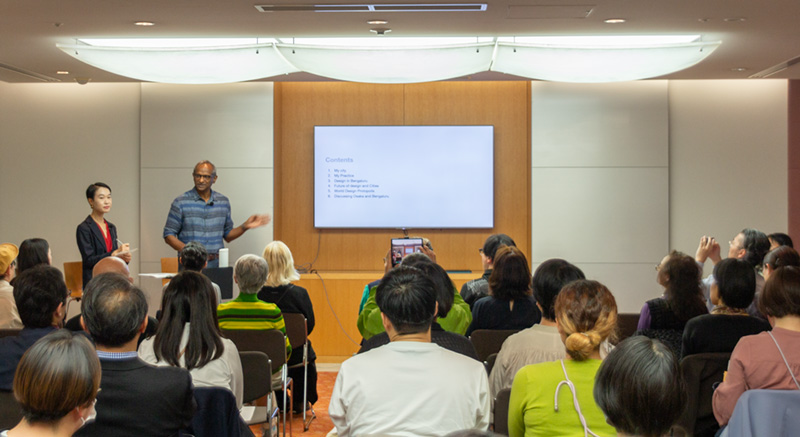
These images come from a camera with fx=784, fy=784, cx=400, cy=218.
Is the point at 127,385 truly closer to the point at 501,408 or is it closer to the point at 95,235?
the point at 501,408

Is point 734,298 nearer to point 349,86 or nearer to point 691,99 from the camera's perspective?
point 691,99

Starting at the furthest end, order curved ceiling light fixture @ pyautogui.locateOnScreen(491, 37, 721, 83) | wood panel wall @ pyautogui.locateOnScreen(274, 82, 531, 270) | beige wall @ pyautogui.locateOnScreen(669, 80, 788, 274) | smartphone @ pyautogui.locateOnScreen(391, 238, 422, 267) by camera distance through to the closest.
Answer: wood panel wall @ pyautogui.locateOnScreen(274, 82, 531, 270)
beige wall @ pyautogui.locateOnScreen(669, 80, 788, 274)
curved ceiling light fixture @ pyautogui.locateOnScreen(491, 37, 721, 83)
smartphone @ pyautogui.locateOnScreen(391, 238, 422, 267)

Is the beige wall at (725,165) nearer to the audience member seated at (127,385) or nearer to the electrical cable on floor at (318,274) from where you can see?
the electrical cable on floor at (318,274)

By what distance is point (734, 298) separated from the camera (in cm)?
402

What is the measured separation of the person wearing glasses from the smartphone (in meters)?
2.49

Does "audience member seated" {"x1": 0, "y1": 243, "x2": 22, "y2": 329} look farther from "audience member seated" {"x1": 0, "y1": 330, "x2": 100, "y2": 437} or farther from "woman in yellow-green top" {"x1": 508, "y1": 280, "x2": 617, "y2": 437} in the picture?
"woman in yellow-green top" {"x1": 508, "y1": 280, "x2": 617, "y2": 437}

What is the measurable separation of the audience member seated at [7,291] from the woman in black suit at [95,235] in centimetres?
174

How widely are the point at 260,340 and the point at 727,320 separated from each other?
259 cm

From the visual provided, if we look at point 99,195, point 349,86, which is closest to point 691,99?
point 349,86

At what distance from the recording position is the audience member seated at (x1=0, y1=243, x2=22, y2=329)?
15.9 feet

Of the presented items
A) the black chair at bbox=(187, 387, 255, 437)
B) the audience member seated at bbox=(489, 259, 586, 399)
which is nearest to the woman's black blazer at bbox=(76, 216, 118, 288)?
the black chair at bbox=(187, 387, 255, 437)

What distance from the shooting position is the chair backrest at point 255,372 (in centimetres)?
406

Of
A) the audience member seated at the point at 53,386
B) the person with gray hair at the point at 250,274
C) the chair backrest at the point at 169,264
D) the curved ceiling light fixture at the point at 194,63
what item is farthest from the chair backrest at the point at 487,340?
the chair backrest at the point at 169,264

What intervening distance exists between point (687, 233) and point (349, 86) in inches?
158
